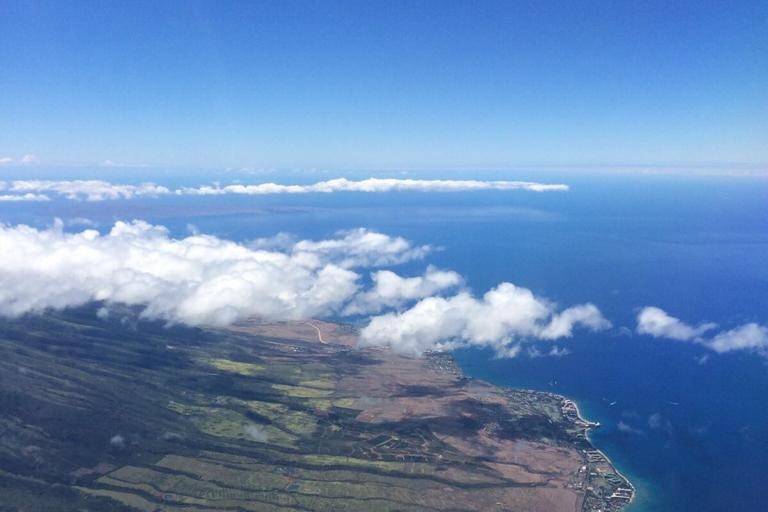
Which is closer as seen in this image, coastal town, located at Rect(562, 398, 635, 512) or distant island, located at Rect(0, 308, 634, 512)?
coastal town, located at Rect(562, 398, 635, 512)

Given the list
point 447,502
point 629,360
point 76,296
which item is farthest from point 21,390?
point 629,360

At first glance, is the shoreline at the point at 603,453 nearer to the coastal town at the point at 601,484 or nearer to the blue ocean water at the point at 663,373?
the coastal town at the point at 601,484

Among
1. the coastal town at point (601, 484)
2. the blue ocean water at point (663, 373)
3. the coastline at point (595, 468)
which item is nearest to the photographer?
the coastal town at point (601, 484)

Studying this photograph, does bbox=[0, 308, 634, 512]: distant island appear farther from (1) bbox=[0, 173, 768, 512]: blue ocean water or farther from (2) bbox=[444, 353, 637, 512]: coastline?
(1) bbox=[0, 173, 768, 512]: blue ocean water

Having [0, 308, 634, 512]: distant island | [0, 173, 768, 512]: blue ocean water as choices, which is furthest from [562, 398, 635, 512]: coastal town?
[0, 173, 768, 512]: blue ocean water

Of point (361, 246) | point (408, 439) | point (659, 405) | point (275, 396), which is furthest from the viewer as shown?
point (361, 246)

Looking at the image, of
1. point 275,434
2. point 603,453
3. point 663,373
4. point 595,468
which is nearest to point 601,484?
point 595,468

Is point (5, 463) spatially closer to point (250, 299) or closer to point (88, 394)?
point (88, 394)

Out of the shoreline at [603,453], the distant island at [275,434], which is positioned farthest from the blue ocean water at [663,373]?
the distant island at [275,434]
